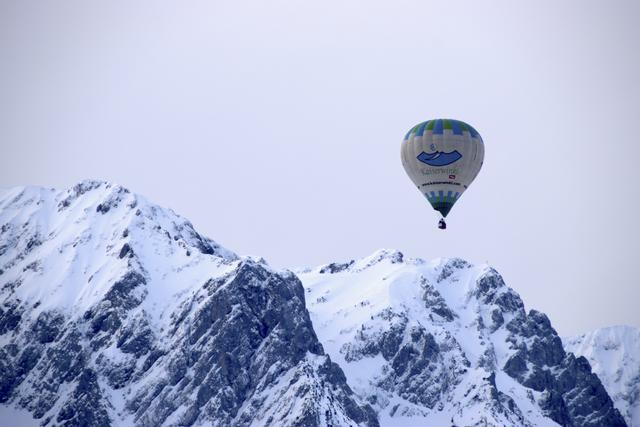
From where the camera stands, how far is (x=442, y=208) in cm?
19275

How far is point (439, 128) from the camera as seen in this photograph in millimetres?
195500

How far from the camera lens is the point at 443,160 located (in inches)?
7648

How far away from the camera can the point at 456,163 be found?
19412cm

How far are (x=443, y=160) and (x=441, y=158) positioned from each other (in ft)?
1.29

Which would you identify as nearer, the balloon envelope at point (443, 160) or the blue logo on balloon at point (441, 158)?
the balloon envelope at point (443, 160)

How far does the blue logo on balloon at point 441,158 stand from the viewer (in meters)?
194

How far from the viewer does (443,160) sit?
194m

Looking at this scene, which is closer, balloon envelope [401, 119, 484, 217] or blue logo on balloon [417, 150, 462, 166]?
balloon envelope [401, 119, 484, 217]

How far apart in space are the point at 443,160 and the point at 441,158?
392mm

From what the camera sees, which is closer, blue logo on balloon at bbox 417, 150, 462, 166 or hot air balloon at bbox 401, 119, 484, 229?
hot air balloon at bbox 401, 119, 484, 229

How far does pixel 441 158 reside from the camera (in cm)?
19425

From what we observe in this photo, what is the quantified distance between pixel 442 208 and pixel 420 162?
7335 millimetres

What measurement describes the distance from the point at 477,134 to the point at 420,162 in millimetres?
9970

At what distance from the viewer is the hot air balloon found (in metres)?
193
